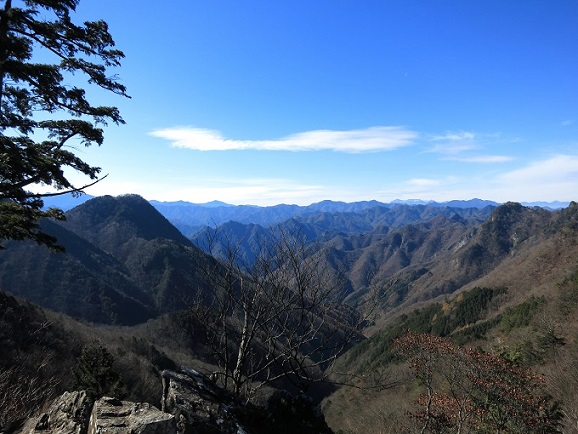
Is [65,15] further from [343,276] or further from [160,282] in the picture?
[160,282]

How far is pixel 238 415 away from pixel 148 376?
34597 millimetres

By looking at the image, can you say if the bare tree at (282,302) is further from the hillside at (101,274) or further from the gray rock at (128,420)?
the hillside at (101,274)

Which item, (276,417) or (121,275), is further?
(121,275)

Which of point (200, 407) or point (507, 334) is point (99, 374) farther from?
point (507, 334)

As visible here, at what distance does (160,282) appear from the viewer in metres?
135

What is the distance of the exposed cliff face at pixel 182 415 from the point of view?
14.4 ft

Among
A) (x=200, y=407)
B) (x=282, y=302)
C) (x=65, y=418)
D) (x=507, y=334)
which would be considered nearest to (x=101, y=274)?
(x=507, y=334)

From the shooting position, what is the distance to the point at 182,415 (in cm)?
548

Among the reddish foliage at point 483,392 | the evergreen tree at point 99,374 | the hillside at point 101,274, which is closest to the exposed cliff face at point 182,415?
the evergreen tree at point 99,374

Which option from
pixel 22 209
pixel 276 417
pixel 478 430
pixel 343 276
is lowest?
pixel 478 430

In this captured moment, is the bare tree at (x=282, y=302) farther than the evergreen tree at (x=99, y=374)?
No

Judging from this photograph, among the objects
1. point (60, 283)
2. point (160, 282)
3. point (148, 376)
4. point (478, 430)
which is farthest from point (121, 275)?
point (478, 430)

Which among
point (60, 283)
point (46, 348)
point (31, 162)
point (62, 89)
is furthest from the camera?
point (60, 283)

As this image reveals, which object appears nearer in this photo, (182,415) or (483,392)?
(182,415)
